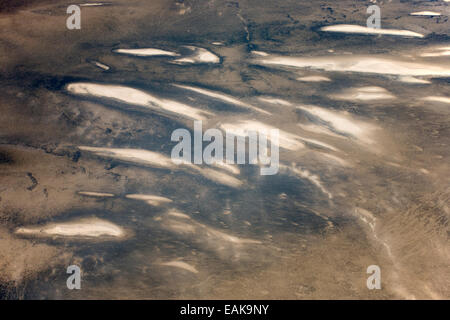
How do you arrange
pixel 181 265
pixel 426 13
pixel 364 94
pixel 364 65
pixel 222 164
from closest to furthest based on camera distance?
1. pixel 181 265
2. pixel 222 164
3. pixel 364 94
4. pixel 364 65
5. pixel 426 13

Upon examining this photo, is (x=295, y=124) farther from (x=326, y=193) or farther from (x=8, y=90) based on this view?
(x=8, y=90)

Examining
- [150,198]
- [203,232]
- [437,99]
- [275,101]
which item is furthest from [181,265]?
[437,99]

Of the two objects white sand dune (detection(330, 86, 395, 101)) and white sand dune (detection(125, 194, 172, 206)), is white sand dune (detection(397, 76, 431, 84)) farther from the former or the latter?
white sand dune (detection(125, 194, 172, 206))

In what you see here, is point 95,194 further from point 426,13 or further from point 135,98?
point 426,13

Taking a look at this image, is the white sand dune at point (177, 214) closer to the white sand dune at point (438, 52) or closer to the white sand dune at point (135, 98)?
the white sand dune at point (135, 98)

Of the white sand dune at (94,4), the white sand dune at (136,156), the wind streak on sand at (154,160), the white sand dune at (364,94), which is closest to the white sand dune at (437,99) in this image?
the white sand dune at (364,94)

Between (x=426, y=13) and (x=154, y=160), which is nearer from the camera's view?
(x=154, y=160)

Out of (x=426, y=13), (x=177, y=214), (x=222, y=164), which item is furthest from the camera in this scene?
(x=426, y=13)
